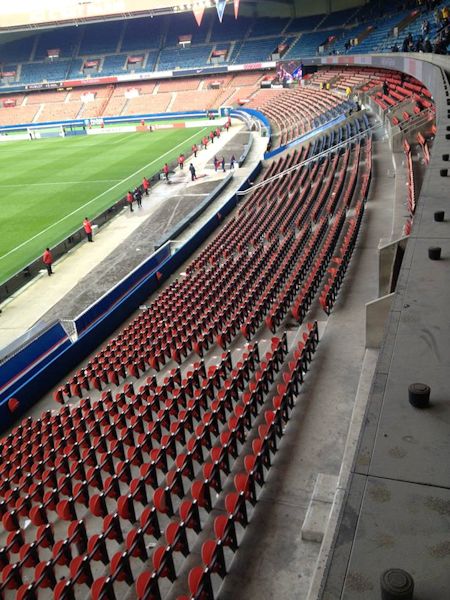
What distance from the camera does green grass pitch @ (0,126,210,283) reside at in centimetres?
2389

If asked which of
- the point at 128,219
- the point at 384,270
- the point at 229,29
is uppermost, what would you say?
the point at 229,29

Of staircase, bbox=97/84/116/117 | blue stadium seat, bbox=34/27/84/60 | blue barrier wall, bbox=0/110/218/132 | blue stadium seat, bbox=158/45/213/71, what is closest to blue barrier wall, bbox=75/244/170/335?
blue barrier wall, bbox=0/110/218/132

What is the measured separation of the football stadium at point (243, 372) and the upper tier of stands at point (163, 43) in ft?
85.6

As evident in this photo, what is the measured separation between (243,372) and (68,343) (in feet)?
19.8

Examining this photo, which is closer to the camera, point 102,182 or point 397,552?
point 397,552

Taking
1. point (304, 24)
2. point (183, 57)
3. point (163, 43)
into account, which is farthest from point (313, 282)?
point (163, 43)

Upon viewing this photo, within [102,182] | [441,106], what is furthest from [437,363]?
[102,182]

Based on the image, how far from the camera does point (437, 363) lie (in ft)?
12.5

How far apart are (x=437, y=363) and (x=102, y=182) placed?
30990 mm

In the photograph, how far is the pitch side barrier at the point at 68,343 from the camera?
10.9 m

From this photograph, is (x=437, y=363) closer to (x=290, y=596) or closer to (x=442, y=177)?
(x=290, y=596)

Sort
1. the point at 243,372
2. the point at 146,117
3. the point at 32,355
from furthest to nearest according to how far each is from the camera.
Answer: the point at 146,117
the point at 32,355
the point at 243,372

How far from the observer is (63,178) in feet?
113

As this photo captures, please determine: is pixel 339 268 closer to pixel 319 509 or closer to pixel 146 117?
pixel 319 509
